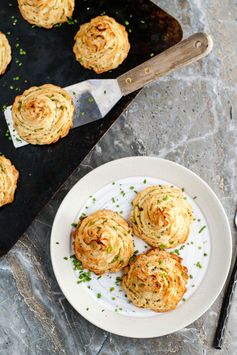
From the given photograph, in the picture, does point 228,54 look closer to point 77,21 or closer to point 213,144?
point 213,144

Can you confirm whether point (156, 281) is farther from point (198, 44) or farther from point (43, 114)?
point (198, 44)

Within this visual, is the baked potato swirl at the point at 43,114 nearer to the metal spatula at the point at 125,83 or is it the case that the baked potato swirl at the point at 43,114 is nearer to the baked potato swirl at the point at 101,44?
the metal spatula at the point at 125,83

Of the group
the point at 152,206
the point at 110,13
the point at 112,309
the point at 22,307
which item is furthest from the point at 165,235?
the point at 110,13

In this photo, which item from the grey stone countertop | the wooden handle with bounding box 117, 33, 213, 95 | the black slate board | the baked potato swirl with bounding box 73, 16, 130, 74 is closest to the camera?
the wooden handle with bounding box 117, 33, 213, 95

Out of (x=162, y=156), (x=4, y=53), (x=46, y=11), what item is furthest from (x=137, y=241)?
(x=46, y=11)

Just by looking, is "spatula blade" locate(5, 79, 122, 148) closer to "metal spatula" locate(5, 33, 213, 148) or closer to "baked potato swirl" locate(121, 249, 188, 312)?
"metal spatula" locate(5, 33, 213, 148)

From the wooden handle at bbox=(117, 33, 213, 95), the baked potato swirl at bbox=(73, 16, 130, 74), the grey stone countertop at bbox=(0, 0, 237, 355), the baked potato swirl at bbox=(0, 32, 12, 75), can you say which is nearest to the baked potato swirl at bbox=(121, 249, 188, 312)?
the grey stone countertop at bbox=(0, 0, 237, 355)
